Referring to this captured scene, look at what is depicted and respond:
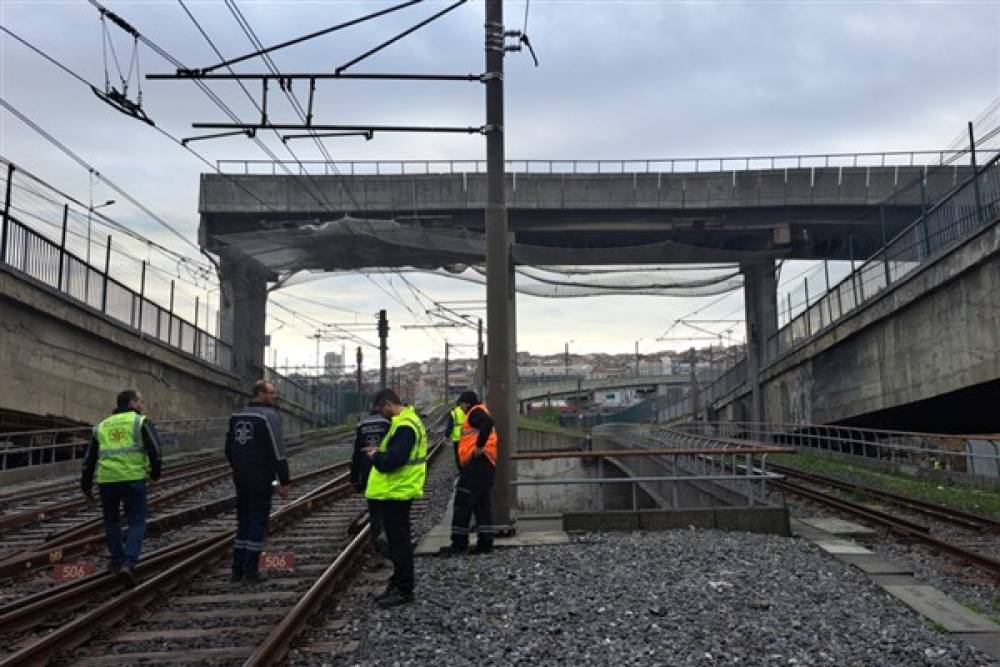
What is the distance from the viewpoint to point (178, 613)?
634cm

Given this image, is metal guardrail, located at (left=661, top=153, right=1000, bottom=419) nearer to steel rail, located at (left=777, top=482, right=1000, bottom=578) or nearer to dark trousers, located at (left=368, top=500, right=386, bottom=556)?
steel rail, located at (left=777, top=482, right=1000, bottom=578)

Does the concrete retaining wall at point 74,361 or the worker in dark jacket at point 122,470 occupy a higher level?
the concrete retaining wall at point 74,361

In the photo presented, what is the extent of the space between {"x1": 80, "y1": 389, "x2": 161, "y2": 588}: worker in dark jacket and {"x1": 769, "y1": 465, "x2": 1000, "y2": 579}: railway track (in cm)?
811

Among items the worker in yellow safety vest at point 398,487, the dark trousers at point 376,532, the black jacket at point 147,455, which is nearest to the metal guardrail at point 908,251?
the dark trousers at point 376,532

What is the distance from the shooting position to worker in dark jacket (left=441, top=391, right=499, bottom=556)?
28.4ft

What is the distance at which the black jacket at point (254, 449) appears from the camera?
7203mm

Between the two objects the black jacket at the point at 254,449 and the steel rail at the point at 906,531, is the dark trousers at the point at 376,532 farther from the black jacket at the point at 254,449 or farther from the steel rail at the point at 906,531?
the steel rail at the point at 906,531

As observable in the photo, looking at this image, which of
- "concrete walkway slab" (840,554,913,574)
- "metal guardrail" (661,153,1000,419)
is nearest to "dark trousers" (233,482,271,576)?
"concrete walkway slab" (840,554,913,574)

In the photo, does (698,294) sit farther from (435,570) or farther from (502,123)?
(435,570)

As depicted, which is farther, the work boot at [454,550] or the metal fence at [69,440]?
the metal fence at [69,440]

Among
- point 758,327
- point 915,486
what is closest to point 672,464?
point 915,486

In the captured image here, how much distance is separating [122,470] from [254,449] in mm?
1157

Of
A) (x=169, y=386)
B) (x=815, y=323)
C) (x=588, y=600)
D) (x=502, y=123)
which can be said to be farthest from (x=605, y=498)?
(x=588, y=600)

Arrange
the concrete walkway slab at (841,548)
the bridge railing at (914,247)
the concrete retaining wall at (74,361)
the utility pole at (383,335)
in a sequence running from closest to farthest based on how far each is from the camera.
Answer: the concrete walkway slab at (841,548) < the bridge railing at (914,247) < the concrete retaining wall at (74,361) < the utility pole at (383,335)
